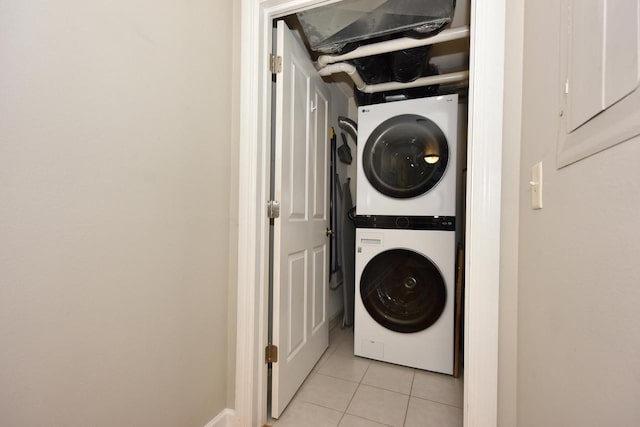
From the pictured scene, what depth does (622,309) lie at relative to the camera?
0.40m

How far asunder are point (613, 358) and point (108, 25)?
1.41m

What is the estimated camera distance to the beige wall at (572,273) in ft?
1.29

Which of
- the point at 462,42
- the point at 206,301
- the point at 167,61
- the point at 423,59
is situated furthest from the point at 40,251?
the point at 462,42

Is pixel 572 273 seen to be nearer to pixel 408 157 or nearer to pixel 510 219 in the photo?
pixel 510 219

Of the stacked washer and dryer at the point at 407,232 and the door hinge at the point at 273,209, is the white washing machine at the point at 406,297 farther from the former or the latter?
the door hinge at the point at 273,209

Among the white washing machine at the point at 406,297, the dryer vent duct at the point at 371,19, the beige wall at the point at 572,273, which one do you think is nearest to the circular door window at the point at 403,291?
the white washing machine at the point at 406,297

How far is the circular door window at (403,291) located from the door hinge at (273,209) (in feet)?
3.04

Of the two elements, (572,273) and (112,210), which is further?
(112,210)

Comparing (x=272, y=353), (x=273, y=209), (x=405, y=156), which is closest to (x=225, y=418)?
(x=272, y=353)

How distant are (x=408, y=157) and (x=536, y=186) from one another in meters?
1.21

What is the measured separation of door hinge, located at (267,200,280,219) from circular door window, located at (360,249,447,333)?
0.93 meters

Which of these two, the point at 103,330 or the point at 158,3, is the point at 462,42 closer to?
the point at 158,3

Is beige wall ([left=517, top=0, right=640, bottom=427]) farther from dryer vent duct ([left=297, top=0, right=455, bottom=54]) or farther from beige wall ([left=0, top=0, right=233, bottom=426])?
beige wall ([left=0, top=0, right=233, bottom=426])

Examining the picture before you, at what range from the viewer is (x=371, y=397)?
5.21 ft
